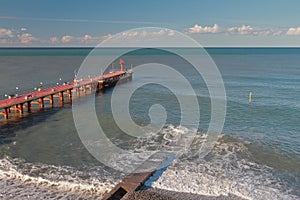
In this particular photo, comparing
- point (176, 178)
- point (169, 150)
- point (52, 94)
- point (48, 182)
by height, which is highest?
point (52, 94)

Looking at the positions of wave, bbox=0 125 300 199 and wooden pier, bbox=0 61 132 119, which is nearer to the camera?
wave, bbox=0 125 300 199

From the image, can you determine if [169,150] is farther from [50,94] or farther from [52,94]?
[52,94]

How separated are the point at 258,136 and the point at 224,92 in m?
20.0

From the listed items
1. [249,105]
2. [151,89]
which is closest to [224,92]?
[249,105]

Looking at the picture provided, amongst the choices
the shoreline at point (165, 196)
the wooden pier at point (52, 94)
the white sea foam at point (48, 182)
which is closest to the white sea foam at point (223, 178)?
the shoreline at point (165, 196)

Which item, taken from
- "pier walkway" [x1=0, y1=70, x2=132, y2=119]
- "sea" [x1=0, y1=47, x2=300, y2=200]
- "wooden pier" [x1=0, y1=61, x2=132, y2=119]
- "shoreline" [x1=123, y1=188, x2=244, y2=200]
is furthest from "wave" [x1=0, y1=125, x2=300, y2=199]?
"wooden pier" [x1=0, y1=61, x2=132, y2=119]

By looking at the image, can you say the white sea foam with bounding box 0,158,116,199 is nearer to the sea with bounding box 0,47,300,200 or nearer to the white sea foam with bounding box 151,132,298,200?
the sea with bounding box 0,47,300,200

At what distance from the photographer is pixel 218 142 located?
70.6ft

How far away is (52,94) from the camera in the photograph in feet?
115

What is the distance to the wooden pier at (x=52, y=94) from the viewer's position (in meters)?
29.4

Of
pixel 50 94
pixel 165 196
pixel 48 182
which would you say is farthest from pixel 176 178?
pixel 50 94

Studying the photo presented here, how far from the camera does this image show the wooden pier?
2942cm

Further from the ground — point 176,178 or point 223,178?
point 176,178

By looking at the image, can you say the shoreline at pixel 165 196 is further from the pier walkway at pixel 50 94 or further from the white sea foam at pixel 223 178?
the pier walkway at pixel 50 94
